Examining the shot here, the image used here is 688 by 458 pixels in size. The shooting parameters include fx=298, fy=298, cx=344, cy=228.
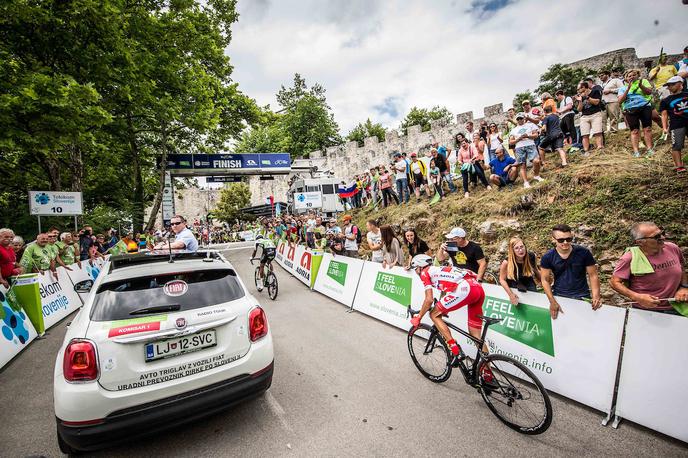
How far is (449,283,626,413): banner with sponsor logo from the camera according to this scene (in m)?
3.03

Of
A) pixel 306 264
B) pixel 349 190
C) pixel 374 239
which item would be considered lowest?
pixel 306 264

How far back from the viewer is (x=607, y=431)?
9.11ft

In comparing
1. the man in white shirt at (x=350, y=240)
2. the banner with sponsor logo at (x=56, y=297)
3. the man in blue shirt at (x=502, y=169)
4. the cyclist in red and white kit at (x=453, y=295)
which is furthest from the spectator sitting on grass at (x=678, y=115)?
the banner with sponsor logo at (x=56, y=297)

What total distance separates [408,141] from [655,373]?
27149mm

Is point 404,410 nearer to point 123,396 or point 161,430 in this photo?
point 161,430

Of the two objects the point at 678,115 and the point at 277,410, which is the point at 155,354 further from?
the point at 678,115

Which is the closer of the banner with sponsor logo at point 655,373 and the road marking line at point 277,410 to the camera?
the banner with sponsor logo at point 655,373

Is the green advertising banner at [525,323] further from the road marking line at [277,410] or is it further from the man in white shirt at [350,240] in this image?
the man in white shirt at [350,240]

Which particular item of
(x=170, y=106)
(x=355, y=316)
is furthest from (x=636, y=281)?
(x=170, y=106)

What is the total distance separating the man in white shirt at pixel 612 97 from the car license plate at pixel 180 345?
1037 centimetres

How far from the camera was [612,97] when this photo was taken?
26.5ft

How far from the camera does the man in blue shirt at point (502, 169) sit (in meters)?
8.82

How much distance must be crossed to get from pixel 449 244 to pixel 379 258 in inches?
134

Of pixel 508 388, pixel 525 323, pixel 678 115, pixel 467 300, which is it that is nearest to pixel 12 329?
pixel 467 300
